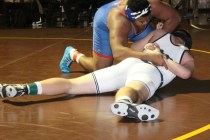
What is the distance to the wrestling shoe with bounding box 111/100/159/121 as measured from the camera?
2490mm

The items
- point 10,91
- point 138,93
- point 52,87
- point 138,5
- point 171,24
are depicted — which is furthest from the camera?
point 171,24

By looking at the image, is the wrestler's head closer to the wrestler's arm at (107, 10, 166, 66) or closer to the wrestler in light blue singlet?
the wrestler's arm at (107, 10, 166, 66)

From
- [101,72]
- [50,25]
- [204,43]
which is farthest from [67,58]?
[50,25]

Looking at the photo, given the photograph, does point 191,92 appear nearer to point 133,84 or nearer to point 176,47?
point 176,47

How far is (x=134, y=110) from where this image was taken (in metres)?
2.50

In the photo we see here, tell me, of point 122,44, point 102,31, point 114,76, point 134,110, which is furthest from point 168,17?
point 134,110

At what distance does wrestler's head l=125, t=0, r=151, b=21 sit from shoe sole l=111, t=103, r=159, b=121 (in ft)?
3.00

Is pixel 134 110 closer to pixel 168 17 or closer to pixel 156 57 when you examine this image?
pixel 156 57

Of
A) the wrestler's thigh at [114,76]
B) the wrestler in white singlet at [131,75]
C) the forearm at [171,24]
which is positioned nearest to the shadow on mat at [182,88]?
the wrestler in white singlet at [131,75]

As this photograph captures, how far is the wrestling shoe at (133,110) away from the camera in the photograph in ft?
8.17

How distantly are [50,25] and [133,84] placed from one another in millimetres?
6872

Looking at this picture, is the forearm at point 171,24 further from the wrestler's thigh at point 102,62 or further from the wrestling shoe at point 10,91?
the wrestling shoe at point 10,91

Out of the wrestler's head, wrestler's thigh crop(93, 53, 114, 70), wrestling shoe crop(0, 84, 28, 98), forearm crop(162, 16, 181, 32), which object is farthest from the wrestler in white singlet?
wrestler's thigh crop(93, 53, 114, 70)

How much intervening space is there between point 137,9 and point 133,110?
0.92 meters
